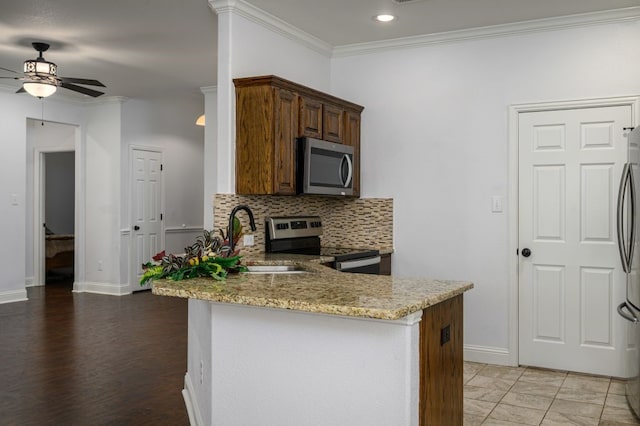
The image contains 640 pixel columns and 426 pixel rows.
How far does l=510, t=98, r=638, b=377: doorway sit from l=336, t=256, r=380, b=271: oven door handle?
1.09m

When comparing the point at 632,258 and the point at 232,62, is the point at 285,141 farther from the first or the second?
the point at 632,258

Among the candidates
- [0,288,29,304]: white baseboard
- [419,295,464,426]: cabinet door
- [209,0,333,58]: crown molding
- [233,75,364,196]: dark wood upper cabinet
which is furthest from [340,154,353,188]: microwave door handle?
[0,288,29,304]: white baseboard

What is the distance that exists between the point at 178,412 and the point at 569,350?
290 centimetres

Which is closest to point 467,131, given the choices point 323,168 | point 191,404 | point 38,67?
point 323,168

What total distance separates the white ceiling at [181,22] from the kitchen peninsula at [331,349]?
238 cm

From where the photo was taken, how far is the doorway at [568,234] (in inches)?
170

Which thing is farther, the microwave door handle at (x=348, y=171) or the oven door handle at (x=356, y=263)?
the microwave door handle at (x=348, y=171)

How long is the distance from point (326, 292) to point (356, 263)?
221 cm

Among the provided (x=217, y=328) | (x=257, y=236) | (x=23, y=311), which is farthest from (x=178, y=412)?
(x=23, y=311)

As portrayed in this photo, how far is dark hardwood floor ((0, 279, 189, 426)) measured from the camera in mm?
3506

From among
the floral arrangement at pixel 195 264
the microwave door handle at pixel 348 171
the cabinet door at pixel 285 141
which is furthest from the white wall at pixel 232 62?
the floral arrangement at pixel 195 264

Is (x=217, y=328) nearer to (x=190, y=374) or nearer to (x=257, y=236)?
(x=190, y=374)

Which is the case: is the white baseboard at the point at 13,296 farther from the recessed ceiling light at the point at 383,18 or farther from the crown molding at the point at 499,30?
the recessed ceiling light at the point at 383,18

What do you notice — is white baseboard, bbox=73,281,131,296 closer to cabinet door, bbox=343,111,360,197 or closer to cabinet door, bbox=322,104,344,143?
cabinet door, bbox=343,111,360,197
